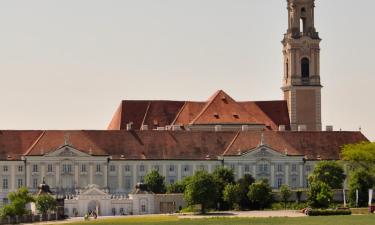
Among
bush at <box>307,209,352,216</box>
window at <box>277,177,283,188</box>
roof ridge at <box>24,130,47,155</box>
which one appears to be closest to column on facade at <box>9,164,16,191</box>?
roof ridge at <box>24,130,47,155</box>

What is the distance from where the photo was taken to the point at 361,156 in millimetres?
189000

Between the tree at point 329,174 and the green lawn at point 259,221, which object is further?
the tree at point 329,174

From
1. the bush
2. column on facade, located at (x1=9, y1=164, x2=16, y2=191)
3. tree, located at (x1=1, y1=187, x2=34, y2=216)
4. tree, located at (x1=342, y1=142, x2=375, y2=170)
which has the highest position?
tree, located at (x1=342, y1=142, x2=375, y2=170)

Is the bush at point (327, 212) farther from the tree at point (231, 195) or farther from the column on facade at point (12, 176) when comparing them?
the column on facade at point (12, 176)

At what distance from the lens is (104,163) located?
194m

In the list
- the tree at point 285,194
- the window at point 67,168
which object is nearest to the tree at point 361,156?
the tree at point 285,194

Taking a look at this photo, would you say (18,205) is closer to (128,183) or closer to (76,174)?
(76,174)

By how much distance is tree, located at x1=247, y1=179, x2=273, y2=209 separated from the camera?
6762 inches

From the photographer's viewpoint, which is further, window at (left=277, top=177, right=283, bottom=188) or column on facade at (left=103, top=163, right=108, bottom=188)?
window at (left=277, top=177, right=283, bottom=188)

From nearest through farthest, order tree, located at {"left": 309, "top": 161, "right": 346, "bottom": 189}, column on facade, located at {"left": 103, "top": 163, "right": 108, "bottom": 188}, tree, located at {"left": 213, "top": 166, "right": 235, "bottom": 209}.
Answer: tree, located at {"left": 213, "top": 166, "right": 235, "bottom": 209}, tree, located at {"left": 309, "top": 161, "right": 346, "bottom": 189}, column on facade, located at {"left": 103, "top": 163, "right": 108, "bottom": 188}

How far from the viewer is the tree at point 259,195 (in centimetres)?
17175

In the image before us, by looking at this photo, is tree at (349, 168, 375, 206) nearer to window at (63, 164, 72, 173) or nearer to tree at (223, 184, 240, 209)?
tree at (223, 184, 240, 209)

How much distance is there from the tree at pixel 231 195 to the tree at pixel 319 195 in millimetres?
7012

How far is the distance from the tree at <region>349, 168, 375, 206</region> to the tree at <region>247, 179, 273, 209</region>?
809 centimetres
